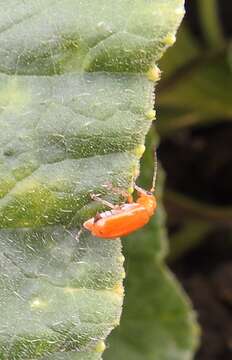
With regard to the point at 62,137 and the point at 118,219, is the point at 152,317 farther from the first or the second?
the point at 62,137

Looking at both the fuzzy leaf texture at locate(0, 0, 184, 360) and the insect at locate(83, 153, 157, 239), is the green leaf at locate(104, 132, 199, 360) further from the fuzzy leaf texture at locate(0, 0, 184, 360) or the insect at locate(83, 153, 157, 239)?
the fuzzy leaf texture at locate(0, 0, 184, 360)

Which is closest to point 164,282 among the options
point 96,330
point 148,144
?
point 148,144

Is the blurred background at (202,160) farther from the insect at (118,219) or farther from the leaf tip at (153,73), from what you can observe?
the leaf tip at (153,73)

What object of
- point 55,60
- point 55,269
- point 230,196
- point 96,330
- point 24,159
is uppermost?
point 55,60

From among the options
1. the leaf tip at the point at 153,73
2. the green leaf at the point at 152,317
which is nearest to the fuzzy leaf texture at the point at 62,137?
the leaf tip at the point at 153,73

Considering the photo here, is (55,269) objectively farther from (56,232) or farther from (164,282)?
(164,282)

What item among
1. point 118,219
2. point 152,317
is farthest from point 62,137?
point 152,317

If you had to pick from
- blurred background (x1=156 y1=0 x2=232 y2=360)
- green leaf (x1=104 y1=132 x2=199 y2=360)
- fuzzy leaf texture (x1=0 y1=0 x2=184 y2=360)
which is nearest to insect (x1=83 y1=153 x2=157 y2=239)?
fuzzy leaf texture (x1=0 y1=0 x2=184 y2=360)
